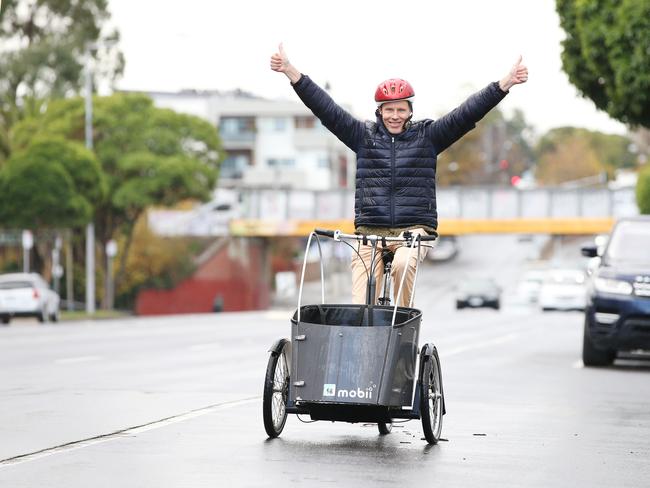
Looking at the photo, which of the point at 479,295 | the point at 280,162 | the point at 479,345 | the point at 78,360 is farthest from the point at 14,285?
the point at 280,162

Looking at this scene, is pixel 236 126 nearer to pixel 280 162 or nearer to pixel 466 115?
pixel 280 162

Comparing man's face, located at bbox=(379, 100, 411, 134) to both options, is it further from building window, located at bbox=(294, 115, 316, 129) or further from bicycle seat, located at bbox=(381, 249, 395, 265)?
building window, located at bbox=(294, 115, 316, 129)

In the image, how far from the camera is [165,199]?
226 feet

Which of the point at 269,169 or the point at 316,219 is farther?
the point at 269,169

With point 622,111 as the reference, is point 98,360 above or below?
below

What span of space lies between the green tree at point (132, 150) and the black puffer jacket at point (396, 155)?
5508 centimetres

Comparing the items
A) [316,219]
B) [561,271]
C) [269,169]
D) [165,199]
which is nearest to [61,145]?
[165,199]

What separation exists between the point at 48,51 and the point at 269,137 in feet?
178

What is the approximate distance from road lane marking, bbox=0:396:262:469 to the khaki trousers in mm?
1650

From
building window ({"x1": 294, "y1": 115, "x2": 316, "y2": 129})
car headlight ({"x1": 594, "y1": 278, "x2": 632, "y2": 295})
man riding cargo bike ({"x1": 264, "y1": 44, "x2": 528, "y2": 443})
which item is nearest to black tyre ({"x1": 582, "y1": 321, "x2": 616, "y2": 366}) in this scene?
car headlight ({"x1": 594, "y1": 278, "x2": 632, "y2": 295})

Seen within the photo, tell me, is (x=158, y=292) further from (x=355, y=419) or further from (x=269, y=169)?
(x=355, y=419)

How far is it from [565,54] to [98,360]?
42.9 ft

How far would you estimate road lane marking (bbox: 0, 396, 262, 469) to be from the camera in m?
9.08

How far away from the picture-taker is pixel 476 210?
83.8 metres
